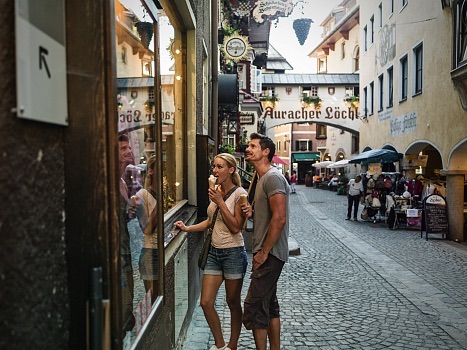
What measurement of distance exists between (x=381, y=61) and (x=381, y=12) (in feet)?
8.48

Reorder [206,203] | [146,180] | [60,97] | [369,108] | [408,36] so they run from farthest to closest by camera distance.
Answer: [369,108] → [408,36] → [206,203] → [146,180] → [60,97]

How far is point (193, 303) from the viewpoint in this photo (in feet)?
18.7

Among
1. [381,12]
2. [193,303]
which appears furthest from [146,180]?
[381,12]

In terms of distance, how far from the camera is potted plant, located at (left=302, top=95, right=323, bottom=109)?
113ft

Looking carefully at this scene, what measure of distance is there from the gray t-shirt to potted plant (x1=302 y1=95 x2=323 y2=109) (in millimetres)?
31169

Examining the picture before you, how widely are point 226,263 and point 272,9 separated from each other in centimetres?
1416

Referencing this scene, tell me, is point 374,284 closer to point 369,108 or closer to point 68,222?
point 68,222

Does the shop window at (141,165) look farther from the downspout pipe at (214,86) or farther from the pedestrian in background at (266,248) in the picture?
the downspout pipe at (214,86)

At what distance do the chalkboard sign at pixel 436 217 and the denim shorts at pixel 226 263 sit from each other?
9.26m

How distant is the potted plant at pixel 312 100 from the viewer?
34344mm

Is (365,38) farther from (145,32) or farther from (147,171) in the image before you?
(147,171)

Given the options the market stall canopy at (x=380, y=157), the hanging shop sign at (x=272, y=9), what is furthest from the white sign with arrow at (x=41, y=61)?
the market stall canopy at (x=380, y=157)

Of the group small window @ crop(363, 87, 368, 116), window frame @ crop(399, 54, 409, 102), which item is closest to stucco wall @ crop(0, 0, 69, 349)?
window frame @ crop(399, 54, 409, 102)

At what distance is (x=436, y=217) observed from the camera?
12336 millimetres
